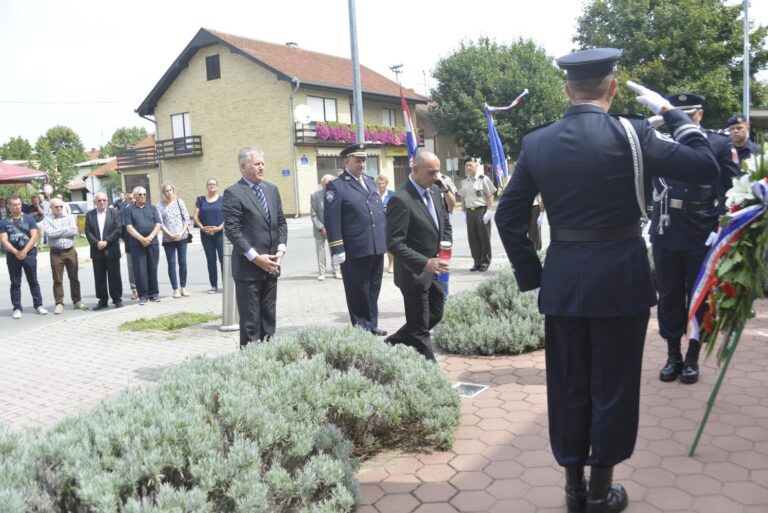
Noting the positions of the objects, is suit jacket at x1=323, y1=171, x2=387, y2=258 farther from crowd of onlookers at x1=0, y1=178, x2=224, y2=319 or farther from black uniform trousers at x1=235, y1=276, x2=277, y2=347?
crowd of onlookers at x1=0, y1=178, x2=224, y2=319

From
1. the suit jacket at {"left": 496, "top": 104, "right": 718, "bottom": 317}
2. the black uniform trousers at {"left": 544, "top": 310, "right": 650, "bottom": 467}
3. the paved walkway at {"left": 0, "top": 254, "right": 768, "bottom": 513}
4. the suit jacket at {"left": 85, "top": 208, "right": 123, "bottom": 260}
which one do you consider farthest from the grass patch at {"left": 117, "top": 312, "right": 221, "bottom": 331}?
the suit jacket at {"left": 496, "top": 104, "right": 718, "bottom": 317}

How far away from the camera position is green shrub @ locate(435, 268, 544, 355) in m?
6.38


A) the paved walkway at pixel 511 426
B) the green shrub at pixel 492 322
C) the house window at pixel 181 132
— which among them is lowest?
the paved walkway at pixel 511 426

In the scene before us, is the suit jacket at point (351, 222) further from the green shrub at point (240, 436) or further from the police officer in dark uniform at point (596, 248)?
the police officer in dark uniform at point (596, 248)

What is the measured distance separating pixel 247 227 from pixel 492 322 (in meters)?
2.51

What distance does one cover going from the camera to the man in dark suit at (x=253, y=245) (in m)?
6.02

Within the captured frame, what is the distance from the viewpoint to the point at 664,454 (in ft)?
13.1

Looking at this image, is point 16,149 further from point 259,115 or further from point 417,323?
point 417,323

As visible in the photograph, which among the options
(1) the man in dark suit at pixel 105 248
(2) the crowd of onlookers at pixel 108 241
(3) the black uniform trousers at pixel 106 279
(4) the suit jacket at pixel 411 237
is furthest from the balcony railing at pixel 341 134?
(4) the suit jacket at pixel 411 237

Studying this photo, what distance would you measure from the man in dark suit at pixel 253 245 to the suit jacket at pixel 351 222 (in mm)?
844

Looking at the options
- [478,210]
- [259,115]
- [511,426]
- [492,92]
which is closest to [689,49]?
[492,92]

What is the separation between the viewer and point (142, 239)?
11039mm

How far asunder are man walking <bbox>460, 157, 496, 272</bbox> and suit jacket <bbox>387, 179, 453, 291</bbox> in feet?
22.2

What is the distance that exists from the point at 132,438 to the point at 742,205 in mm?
3048
